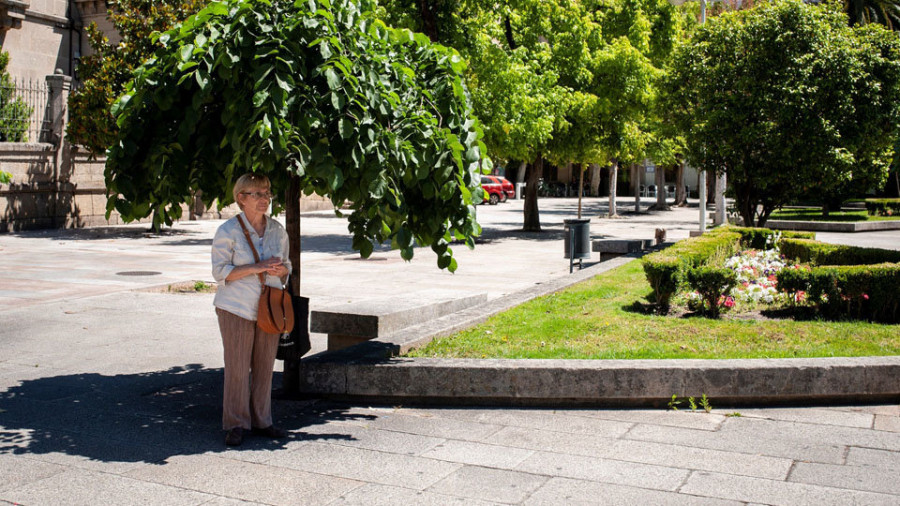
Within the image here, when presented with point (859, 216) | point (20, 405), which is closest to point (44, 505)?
point (20, 405)

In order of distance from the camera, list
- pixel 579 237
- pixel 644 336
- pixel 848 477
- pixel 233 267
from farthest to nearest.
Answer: pixel 579 237, pixel 644 336, pixel 233 267, pixel 848 477

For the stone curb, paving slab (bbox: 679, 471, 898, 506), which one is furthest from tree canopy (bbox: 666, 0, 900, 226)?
paving slab (bbox: 679, 471, 898, 506)

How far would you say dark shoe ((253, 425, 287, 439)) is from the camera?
5.76 metres

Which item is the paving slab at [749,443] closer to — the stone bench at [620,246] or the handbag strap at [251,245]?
the handbag strap at [251,245]

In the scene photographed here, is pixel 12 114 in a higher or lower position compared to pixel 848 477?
higher

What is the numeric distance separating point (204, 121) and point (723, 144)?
13106 mm

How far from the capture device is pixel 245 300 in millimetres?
5676

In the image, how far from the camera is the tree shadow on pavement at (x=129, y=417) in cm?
547

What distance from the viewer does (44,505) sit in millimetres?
4469

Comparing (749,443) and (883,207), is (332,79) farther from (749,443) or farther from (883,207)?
(883,207)

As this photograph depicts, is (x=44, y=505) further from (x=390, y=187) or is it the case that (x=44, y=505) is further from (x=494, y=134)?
(x=494, y=134)

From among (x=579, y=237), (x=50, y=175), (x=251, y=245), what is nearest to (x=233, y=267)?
(x=251, y=245)

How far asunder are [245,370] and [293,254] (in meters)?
1.52

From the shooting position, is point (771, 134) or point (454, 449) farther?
point (771, 134)
